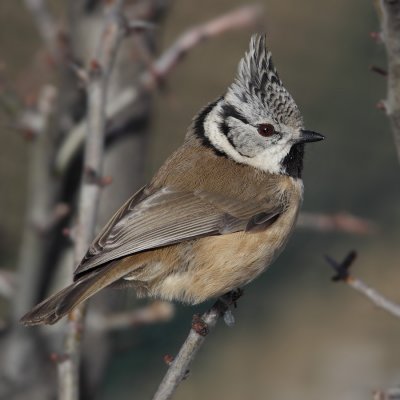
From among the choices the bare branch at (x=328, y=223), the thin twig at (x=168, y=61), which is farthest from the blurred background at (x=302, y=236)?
the bare branch at (x=328, y=223)

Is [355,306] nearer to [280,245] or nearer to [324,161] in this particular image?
[324,161]

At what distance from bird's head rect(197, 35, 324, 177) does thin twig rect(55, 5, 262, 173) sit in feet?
0.80

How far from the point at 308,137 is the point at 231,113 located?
35 centimetres

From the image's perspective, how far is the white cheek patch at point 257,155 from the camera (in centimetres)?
364

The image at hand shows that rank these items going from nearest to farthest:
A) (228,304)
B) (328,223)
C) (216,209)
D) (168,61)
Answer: (228,304) → (216,209) → (168,61) → (328,223)

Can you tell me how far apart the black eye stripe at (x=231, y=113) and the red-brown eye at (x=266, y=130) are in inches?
2.5

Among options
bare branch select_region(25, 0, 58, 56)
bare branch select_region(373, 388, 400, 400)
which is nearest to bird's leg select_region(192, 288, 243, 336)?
bare branch select_region(373, 388, 400, 400)

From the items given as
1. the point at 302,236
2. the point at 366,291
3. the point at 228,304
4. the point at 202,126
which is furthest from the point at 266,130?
the point at 302,236

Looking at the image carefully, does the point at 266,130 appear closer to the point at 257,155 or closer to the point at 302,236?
the point at 257,155

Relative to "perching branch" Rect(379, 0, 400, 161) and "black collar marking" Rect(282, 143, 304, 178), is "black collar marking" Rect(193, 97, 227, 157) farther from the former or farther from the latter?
"perching branch" Rect(379, 0, 400, 161)

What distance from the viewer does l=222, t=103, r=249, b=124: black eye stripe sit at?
12.0 ft

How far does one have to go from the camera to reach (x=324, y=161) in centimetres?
956

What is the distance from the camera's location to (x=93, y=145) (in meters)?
3.11

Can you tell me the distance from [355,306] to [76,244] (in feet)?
18.6
